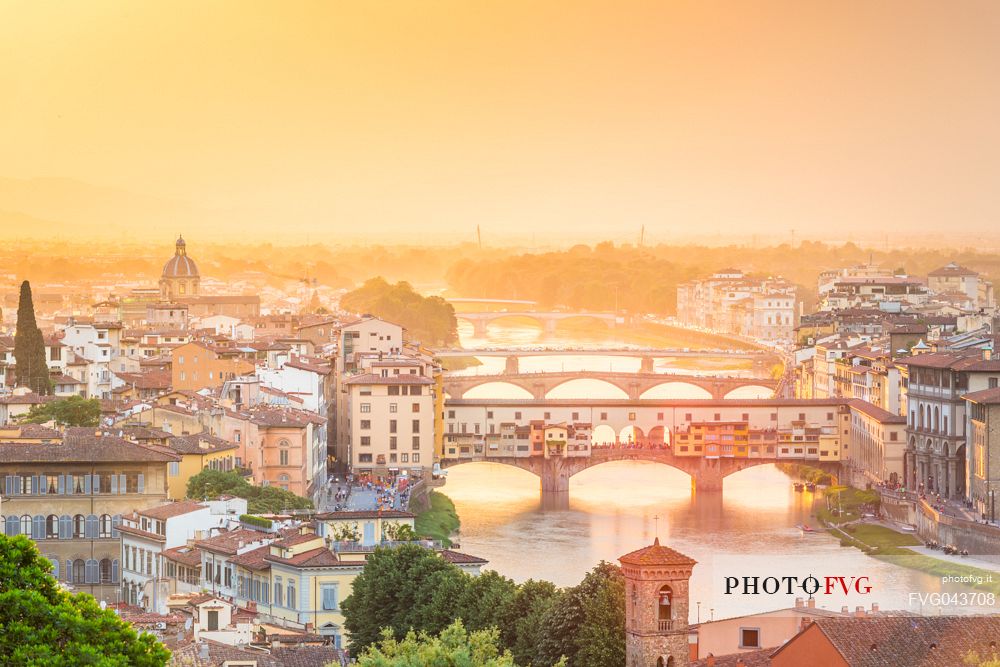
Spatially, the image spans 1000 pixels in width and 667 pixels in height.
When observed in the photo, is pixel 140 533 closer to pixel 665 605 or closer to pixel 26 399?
pixel 665 605

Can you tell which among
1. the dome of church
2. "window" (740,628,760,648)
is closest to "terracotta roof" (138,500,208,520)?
"window" (740,628,760,648)

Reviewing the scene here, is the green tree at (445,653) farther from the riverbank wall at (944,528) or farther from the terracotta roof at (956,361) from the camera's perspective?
the terracotta roof at (956,361)

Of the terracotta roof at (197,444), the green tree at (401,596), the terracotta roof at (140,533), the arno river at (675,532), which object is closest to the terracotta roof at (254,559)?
the green tree at (401,596)

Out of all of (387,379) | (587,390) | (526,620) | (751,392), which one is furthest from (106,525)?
(587,390)

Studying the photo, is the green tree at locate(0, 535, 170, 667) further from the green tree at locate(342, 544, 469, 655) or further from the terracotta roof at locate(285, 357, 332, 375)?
the terracotta roof at locate(285, 357, 332, 375)

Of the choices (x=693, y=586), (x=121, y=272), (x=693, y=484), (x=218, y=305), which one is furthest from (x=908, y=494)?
(x=121, y=272)

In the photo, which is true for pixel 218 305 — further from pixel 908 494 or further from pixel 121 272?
pixel 121 272
